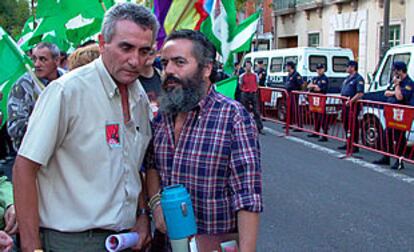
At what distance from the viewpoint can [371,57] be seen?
925 inches

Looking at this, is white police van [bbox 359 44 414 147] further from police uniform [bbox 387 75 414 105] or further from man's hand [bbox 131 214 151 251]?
man's hand [bbox 131 214 151 251]

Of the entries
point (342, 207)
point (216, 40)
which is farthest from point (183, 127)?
point (342, 207)

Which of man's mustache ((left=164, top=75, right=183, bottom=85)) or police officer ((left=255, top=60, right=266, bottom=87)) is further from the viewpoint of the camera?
police officer ((left=255, top=60, right=266, bottom=87))

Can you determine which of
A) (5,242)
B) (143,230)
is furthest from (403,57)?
(5,242)

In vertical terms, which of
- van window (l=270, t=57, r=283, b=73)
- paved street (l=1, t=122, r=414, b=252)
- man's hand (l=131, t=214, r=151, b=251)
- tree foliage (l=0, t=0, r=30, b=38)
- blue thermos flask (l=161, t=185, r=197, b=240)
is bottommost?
paved street (l=1, t=122, r=414, b=252)

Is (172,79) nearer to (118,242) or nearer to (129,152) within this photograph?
(129,152)

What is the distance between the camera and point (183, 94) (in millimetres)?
2361

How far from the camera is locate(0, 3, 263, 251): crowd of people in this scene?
2.12m

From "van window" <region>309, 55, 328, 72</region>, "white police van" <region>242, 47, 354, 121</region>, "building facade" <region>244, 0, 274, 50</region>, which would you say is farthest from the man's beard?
"building facade" <region>244, 0, 274, 50</region>

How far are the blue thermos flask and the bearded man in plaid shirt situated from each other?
0.16 metres

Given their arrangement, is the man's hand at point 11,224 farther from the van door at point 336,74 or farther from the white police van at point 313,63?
the van door at point 336,74

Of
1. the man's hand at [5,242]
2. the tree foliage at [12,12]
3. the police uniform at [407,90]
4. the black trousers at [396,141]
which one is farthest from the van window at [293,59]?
the tree foliage at [12,12]

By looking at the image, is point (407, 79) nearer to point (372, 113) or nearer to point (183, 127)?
point (372, 113)

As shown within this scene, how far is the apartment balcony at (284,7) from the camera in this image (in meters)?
32.0
